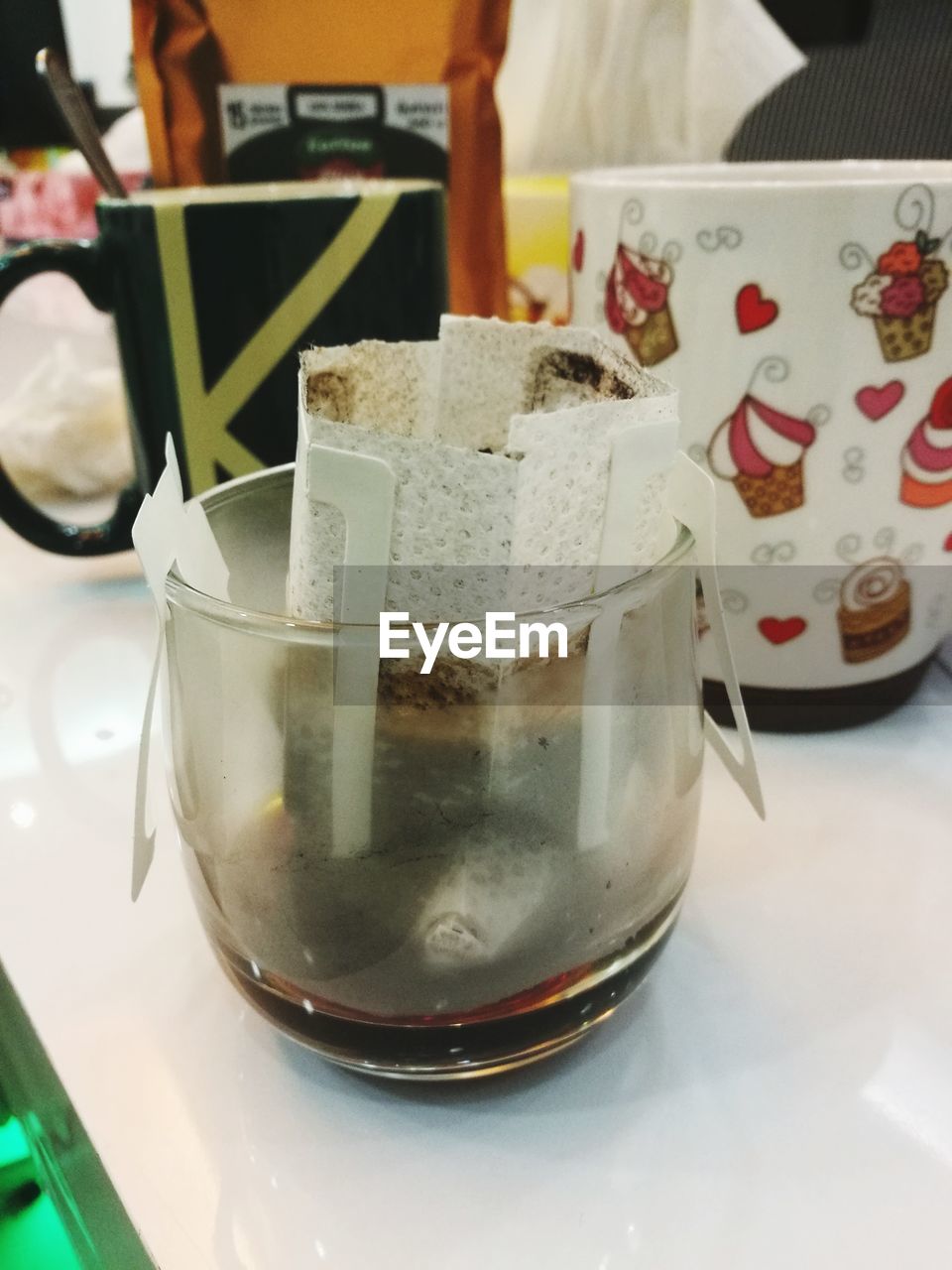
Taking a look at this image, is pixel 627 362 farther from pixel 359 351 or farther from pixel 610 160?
pixel 610 160

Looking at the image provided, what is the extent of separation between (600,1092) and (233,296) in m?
0.29

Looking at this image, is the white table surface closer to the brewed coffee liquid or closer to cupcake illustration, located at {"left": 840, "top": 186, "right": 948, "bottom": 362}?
the brewed coffee liquid

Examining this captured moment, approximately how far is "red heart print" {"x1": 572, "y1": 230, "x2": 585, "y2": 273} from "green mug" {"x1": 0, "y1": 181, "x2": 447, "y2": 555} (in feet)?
0.26

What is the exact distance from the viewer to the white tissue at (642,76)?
1.73 ft

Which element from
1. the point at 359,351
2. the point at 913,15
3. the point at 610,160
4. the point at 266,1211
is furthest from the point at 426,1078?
the point at 913,15

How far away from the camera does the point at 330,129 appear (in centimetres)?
45

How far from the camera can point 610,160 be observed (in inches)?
22.5

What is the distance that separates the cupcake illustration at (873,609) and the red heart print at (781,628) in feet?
0.04

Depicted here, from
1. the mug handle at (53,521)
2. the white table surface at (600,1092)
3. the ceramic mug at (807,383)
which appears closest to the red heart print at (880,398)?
the ceramic mug at (807,383)

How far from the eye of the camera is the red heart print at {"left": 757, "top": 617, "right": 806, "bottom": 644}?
310 mm

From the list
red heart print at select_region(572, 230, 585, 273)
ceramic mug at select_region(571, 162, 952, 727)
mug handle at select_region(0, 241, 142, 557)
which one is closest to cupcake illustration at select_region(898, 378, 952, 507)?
ceramic mug at select_region(571, 162, 952, 727)

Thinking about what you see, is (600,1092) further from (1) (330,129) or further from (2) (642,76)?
(2) (642,76)

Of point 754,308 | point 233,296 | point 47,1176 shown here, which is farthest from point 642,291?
point 47,1176

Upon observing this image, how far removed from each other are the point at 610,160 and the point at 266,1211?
0.54m
